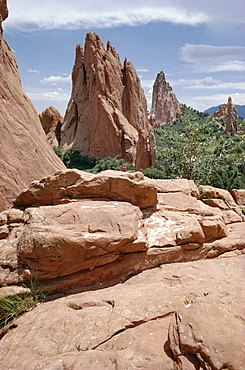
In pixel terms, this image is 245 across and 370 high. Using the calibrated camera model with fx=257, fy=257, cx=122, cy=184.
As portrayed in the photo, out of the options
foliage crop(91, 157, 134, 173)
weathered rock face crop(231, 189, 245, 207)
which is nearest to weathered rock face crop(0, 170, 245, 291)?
weathered rock face crop(231, 189, 245, 207)

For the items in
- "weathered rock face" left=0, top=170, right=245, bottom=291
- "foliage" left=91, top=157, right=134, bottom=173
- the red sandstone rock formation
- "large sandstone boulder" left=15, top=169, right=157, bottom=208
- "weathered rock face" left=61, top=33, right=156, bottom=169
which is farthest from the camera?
"weathered rock face" left=61, top=33, right=156, bottom=169

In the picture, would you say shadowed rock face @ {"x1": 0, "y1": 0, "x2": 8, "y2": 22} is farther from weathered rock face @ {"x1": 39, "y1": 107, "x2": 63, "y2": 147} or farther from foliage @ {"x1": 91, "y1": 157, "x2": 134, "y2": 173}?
weathered rock face @ {"x1": 39, "y1": 107, "x2": 63, "y2": 147}

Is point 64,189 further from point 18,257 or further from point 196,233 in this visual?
point 196,233

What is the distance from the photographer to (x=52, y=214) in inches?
190

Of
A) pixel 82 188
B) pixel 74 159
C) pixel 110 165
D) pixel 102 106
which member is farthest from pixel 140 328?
pixel 74 159

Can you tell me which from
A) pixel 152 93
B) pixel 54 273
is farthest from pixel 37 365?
pixel 152 93

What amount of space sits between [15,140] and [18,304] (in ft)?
13.3

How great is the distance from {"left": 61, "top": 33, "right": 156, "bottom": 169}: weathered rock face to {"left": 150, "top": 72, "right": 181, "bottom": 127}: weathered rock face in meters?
47.5

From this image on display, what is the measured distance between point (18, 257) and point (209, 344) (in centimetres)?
320

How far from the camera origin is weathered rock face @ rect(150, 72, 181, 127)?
84988mm

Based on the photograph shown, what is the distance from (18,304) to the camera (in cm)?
407

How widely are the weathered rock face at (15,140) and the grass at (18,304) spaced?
2.50 meters

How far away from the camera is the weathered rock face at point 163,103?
3346 inches

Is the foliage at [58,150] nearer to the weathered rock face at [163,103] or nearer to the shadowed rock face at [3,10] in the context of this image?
the shadowed rock face at [3,10]
